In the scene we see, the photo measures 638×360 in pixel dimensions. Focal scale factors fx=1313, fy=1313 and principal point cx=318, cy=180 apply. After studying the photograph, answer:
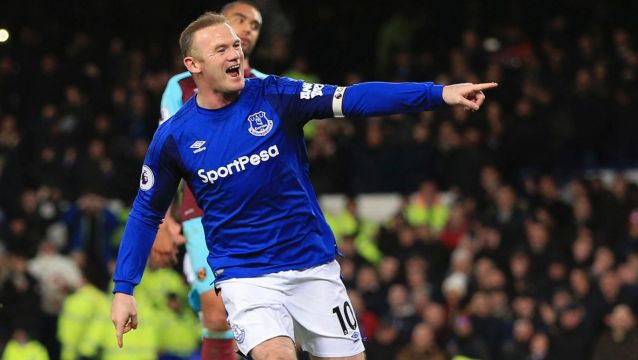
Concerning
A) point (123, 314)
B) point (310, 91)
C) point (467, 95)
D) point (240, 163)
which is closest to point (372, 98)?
point (310, 91)

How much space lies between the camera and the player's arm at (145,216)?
6.61 metres

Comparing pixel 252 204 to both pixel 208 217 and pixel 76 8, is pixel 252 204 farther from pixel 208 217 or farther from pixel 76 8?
pixel 76 8

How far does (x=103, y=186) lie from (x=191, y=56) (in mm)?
10552

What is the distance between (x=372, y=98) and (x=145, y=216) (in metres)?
1.33

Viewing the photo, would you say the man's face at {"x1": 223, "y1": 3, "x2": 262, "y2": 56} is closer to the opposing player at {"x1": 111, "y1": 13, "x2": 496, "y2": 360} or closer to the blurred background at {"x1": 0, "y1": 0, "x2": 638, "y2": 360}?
the opposing player at {"x1": 111, "y1": 13, "x2": 496, "y2": 360}

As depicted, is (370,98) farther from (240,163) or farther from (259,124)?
(240,163)

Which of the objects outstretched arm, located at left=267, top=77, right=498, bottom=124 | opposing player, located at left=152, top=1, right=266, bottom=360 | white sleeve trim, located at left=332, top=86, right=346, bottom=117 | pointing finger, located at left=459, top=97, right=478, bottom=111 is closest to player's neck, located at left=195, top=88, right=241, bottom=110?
outstretched arm, located at left=267, top=77, right=498, bottom=124

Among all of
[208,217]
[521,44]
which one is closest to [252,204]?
[208,217]

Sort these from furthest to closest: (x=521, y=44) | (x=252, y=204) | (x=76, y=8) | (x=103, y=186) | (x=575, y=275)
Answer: (x=76, y=8) → (x=521, y=44) → (x=103, y=186) → (x=575, y=275) → (x=252, y=204)

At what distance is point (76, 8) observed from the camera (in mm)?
20672

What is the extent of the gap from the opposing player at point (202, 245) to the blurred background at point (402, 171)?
204 inches

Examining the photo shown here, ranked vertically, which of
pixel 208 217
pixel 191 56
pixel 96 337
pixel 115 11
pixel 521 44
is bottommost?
pixel 96 337

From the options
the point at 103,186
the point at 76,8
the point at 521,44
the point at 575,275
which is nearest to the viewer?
the point at 575,275

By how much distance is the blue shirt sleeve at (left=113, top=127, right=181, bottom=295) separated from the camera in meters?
6.63
